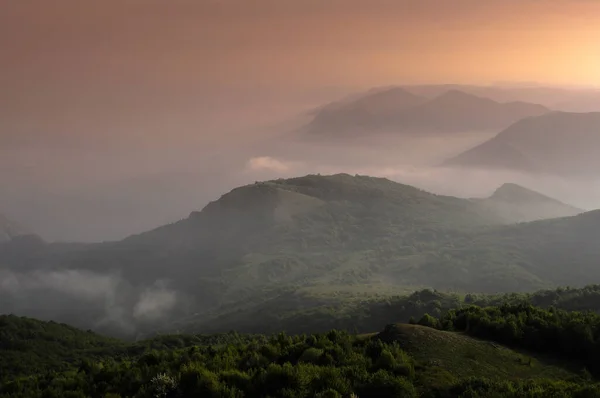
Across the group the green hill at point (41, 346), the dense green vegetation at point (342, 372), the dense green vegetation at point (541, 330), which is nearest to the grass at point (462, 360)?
the dense green vegetation at point (342, 372)

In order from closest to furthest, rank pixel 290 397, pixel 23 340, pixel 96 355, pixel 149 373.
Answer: pixel 290 397, pixel 149 373, pixel 96 355, pixel 23 340

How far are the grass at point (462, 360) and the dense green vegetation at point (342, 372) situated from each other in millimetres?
63

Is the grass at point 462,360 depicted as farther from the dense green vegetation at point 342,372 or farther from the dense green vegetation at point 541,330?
the dense green vegetation at point 541,330

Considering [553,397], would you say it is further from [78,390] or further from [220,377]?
[78,390]

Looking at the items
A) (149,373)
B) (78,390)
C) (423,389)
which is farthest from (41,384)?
(423,389)

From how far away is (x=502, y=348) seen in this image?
38750mm

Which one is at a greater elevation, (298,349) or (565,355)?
(298,349)

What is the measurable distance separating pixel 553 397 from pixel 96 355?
136608mm

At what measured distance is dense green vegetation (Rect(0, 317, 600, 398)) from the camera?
29.7 metres

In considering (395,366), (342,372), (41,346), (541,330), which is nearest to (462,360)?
(395,366)

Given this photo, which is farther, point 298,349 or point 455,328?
point 455,328

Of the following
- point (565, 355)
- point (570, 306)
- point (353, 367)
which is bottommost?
point (570, 306)

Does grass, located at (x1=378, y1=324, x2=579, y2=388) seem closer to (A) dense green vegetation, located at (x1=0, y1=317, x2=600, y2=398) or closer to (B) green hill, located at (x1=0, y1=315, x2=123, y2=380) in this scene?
(A) dense green vegetation, located at (x1=0, y1=317, x2=600, y2=398)

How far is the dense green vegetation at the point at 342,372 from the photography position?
97.6ft
